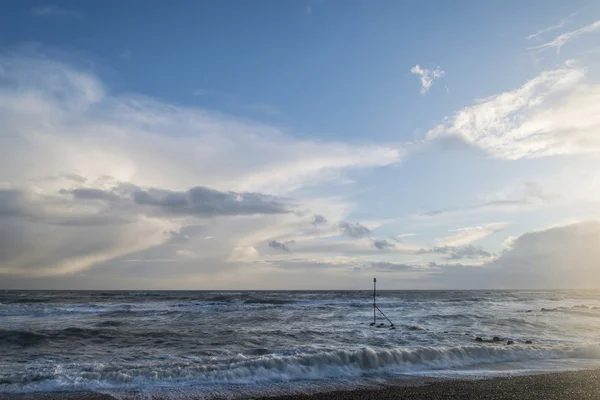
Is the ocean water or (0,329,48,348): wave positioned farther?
(0,329,48,348): wave

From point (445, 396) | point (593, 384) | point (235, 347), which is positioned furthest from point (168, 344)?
point (593, 384)

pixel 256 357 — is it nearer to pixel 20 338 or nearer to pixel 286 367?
pixel 286 367

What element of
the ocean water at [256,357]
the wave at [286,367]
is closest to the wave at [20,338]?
the ocean water at [256,357]

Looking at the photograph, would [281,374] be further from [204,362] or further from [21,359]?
[21,359]

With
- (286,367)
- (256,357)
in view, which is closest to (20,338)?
(256,357)

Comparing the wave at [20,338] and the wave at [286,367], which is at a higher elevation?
the wave at [286,367]

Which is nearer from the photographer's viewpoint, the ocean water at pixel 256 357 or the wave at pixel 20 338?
the ocean water at pixel 256 357

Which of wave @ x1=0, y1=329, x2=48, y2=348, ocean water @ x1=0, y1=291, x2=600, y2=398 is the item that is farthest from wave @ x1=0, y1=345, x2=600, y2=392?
wave @ x1=0, y1=329, x2=48, y2=348

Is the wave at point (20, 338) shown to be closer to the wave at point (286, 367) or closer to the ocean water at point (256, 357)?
the ocean water at point (256, 357)

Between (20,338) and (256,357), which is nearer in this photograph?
(256,357)

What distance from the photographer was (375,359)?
1395 cm

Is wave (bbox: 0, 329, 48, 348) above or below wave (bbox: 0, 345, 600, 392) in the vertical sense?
below

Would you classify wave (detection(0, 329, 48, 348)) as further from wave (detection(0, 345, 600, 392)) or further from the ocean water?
wave (detection(0, 345, 600, 392))

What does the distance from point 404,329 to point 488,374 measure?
10949 millimetres
